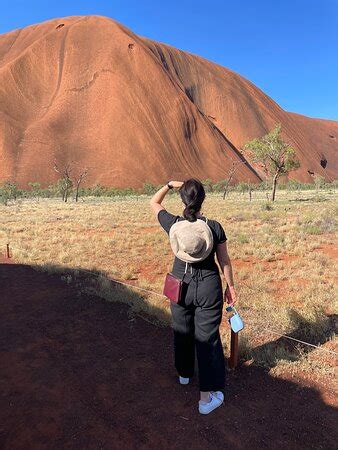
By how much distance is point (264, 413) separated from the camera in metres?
3.66

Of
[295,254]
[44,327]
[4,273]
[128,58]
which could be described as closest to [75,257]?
[4,273]

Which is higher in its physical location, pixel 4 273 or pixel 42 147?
pixel 42 147

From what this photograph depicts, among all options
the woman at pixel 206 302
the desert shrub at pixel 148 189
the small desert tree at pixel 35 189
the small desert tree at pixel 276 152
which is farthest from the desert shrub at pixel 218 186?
the woman at pixel 206 302

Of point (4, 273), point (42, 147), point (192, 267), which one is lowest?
point (4, 273)

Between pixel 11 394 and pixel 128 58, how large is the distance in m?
78.9

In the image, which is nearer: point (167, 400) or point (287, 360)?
point (167, 400)

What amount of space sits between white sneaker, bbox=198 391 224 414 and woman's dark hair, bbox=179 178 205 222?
1.75 meters

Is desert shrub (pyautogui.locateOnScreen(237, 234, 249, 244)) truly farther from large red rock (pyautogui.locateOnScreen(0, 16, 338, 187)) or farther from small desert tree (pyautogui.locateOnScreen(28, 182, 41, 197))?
large red rock (pyautogui.locateOnScreen(0, 16, 338, 187))

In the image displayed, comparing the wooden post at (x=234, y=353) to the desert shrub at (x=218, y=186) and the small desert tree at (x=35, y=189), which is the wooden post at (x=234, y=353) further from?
the desert shrub at (x=218, y=186)

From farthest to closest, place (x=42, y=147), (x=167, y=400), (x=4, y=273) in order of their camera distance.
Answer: (x=42, y=147) → (x=4, y=273) → (x=167, y=400)

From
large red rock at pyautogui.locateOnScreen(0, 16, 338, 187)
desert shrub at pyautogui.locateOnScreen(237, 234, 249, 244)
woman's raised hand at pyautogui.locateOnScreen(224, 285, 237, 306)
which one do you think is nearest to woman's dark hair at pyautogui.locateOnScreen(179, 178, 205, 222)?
woman's raised hand at pyautogui.locateOnScreen(224, 285, 237, 306)

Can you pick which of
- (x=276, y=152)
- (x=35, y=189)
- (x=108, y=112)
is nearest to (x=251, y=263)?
→ (x=276, y=152)

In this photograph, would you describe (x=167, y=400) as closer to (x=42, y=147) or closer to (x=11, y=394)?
(x=11, y=394)

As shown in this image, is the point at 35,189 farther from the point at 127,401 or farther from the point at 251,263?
the point at 127,401
